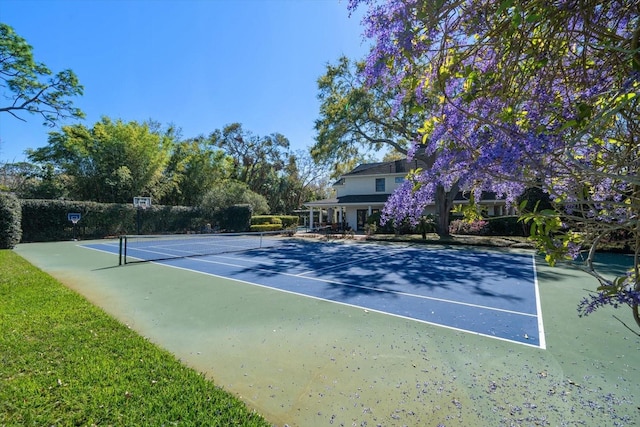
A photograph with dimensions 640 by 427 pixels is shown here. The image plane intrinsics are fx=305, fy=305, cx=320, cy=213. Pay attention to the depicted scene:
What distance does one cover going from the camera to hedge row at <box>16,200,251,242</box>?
21.7 metres

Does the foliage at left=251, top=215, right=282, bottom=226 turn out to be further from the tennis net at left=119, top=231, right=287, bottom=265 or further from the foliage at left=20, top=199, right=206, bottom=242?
the tennis net at left=119, top=231, right=287, bottom=265

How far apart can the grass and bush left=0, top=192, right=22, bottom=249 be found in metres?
16.5

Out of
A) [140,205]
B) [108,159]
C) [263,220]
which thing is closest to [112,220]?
[140,205]

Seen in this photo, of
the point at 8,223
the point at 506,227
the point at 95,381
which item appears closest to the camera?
the point at 95,381

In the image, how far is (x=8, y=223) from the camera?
1708 centimetres

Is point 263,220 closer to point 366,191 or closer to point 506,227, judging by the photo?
point 366,191

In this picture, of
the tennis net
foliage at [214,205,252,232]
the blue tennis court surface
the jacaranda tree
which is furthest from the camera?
foliage at [214,205,252,232]

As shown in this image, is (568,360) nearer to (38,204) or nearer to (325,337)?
(325,337)

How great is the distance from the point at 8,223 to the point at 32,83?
10.3 meters

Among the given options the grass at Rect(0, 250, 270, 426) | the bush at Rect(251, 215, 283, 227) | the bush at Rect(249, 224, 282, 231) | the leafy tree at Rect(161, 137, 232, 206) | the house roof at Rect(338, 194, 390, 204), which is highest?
the leafy tree at Rect(161, 137, 232, 206)

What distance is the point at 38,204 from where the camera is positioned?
21.6 meters

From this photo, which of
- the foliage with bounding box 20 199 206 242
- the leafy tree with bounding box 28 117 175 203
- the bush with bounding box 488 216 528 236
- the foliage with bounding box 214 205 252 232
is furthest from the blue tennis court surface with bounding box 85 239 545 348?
the leafy tree with bounding box 28 117 175 203

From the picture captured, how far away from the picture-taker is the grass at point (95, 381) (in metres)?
2.83

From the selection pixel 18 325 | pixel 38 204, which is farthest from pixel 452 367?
pixel 38 204
